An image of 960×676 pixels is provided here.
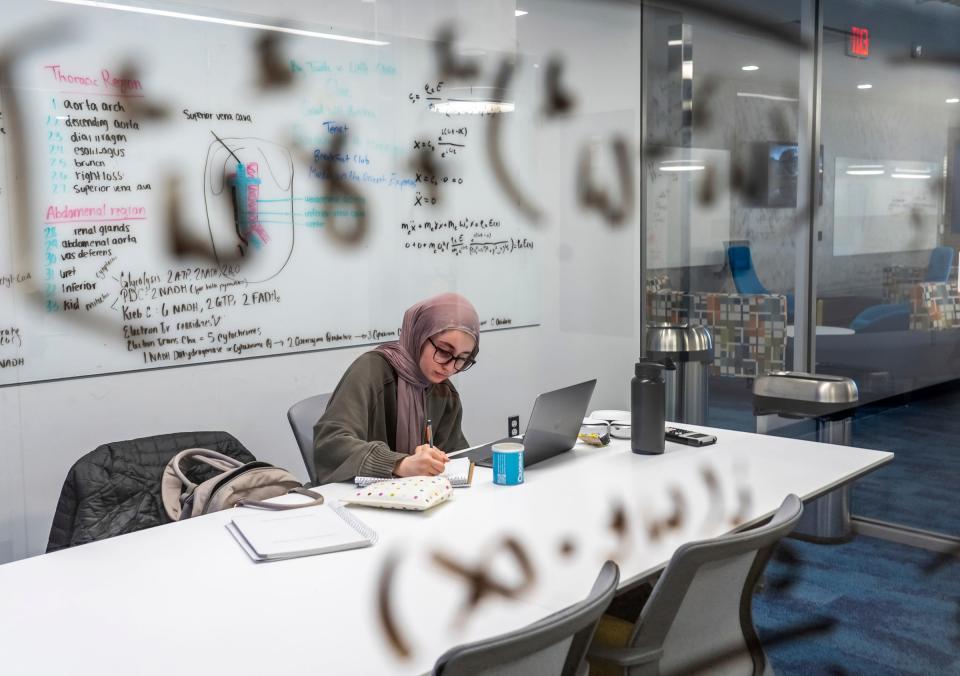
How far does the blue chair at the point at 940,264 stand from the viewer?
358cm

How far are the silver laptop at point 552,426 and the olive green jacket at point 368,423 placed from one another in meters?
0.18

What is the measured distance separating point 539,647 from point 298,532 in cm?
84

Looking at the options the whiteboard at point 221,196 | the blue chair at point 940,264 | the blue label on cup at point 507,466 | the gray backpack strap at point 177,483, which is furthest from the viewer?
the blue chair at point 940,264

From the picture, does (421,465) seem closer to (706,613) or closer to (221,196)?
(706,613)

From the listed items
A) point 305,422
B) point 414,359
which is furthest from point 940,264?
point 305,422

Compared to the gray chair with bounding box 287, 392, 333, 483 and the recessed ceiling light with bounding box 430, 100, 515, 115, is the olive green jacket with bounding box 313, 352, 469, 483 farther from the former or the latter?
the recessed ceiling light with bounding box 430, 100, 515, 115

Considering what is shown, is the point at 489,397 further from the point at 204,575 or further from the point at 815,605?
the point at 204,575

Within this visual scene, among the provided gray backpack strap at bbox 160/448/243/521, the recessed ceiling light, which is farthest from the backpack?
the recessed ceiling light

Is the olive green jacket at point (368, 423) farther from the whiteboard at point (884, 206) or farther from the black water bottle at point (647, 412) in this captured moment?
the whiteboard at point (884, 206)

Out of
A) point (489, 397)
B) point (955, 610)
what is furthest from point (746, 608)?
point (489, 397)

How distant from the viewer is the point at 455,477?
7.10ft

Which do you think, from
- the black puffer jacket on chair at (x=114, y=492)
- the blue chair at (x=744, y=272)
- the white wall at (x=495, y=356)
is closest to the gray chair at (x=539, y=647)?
the black puffer jacket on chair at (x=114, y=492)

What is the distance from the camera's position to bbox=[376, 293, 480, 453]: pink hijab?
248 centimetres

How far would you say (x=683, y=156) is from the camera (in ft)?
14.4
